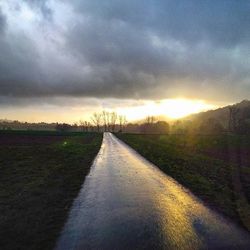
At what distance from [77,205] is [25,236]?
3.21 m

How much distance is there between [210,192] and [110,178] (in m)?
5.43

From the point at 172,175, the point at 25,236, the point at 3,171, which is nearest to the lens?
the point at 25,236

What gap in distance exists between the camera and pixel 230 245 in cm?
712

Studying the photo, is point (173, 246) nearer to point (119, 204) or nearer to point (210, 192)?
point (119, 204)

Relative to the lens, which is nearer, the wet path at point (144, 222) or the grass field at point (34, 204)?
the wet path at point (144, 222)

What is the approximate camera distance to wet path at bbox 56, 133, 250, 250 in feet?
23.8

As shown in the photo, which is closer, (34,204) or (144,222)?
(144,222)

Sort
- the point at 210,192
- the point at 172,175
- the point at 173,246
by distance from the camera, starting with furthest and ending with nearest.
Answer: the point at 172,175 → the point at 210,192 → the point at 173,246

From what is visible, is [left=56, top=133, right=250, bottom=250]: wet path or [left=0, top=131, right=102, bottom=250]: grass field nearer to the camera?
[left=56, top=133, right=250, bottom=250]: wet path

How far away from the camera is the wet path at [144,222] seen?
23.8ft

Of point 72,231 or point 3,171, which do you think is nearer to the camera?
point 72,231

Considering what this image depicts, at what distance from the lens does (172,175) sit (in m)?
18.1

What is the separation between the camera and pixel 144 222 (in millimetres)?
8859

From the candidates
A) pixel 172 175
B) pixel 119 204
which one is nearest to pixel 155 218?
pixel 119 204
